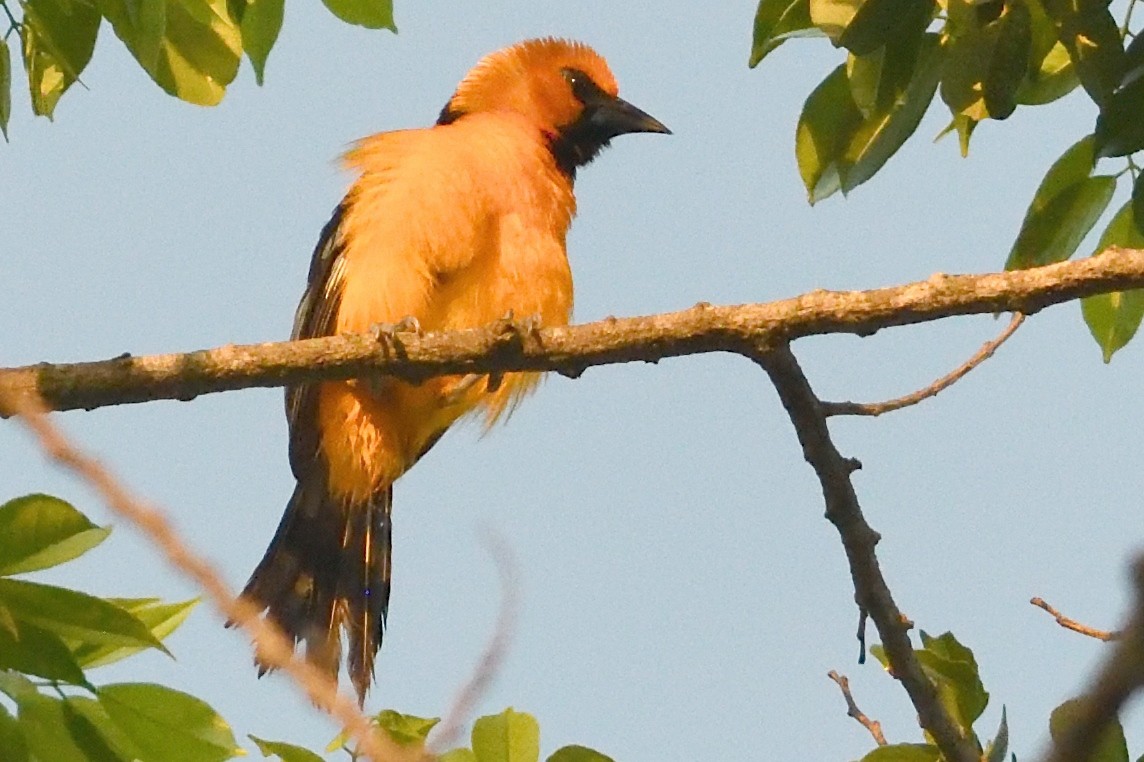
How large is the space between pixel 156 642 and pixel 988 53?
181cm

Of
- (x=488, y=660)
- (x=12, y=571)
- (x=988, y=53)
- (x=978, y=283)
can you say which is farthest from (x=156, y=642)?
(x=988, y=53)

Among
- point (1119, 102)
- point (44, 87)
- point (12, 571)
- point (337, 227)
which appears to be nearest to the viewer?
point (12, 571)

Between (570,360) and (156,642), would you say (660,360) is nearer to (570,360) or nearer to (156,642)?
(570,360)

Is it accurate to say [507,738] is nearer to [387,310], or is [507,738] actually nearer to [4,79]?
[4,79]

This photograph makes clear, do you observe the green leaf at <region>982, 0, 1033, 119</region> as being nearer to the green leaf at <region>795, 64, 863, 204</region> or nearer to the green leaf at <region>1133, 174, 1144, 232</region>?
the green leaf at <region>1133, 174, 1144, 232</region>

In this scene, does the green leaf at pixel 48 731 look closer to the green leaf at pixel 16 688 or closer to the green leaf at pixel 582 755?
the green leaf at pixel 16 688

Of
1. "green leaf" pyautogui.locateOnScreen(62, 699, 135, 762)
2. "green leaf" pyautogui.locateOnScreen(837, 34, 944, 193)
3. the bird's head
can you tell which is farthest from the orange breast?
"green leaf" pyautogui.locateOnScreen(62, 699, 135, 762)

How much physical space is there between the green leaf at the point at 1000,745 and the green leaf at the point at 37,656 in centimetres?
153

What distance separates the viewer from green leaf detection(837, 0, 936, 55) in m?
2.61

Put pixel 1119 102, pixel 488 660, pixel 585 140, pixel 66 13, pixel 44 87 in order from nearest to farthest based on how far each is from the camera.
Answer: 1. pixel 488 660
2. pixel 1119 102
3. pixel 66 13
4. pixel 44 87
5. pixel 585 140

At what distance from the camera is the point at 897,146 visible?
113 inches

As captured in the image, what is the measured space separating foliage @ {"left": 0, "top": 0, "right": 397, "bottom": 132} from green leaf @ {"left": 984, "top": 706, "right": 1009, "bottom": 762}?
195cm

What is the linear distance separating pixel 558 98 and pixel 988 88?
3057 mm

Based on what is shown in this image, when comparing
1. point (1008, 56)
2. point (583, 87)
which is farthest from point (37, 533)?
point (583, 87)
